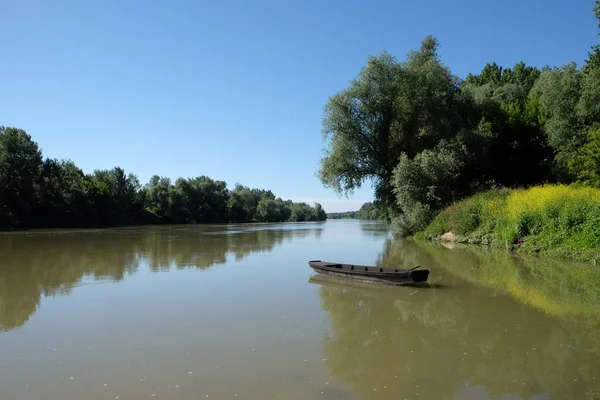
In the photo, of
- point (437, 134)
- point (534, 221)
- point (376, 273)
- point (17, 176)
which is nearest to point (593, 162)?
point (534, 221)

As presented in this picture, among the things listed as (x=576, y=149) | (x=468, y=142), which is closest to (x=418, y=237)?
(x=468, y=142)

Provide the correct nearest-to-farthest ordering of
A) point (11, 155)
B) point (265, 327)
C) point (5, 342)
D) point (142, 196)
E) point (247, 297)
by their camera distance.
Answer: point (5, 342) → point (265, 327) → point (247, 297) → point (11, 155) → point (142, 196)

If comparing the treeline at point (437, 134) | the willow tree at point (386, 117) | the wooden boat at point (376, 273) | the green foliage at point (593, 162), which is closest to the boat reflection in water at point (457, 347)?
the wooden boat at point (376, 273)

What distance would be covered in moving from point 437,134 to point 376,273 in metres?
22.9

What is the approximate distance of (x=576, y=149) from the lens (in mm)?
28125

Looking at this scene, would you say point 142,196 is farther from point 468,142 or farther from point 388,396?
point 388,396

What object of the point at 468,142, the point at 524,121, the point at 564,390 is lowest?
the point at 564,390

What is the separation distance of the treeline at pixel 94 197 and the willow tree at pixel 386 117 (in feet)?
151

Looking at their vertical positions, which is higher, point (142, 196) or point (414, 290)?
point (142, 196)

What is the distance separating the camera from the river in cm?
599

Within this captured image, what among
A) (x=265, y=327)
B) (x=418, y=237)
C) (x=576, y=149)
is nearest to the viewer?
(x=265, y=327)

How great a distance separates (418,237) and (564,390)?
25705 millimetres

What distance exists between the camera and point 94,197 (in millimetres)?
74312

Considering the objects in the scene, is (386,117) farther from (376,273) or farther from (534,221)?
(376,273)
